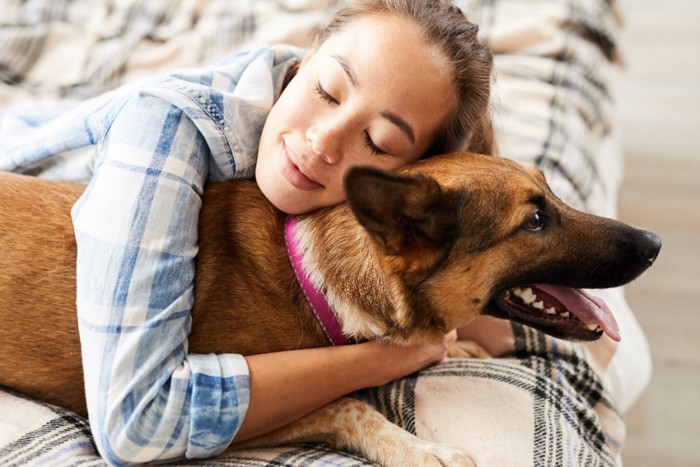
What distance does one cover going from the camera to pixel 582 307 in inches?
59.8

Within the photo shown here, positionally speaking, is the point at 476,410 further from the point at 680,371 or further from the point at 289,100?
the point at 680,371

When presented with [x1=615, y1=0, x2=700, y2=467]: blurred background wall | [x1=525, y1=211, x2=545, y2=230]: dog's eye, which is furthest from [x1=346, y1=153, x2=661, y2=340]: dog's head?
[x1=615, y1=0, x2=700, y2=467]: blurred background wall

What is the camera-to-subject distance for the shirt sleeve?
1283 mm

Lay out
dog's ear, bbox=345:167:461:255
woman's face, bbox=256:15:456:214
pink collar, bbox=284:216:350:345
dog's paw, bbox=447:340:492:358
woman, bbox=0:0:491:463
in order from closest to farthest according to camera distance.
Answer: dog's ear, bbox=345:167:461:255
woman, bbox=0:0:491:463
woman's face, bbox=256:15:456:214
pink collar, bbox=284:216:350:345
dog's paw, bbox=447:340:492:358

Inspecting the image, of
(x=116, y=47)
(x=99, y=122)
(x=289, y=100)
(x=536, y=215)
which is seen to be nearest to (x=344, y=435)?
(x=536, y=215)

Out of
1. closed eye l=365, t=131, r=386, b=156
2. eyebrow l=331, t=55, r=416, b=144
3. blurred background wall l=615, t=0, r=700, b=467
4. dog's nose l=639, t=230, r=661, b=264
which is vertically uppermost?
eyebrow l=331, t=55, r=416, b=144

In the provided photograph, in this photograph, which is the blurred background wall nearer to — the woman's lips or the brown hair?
the brown hair

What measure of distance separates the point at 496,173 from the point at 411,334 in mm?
405

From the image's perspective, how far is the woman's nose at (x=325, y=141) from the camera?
1.40 meters

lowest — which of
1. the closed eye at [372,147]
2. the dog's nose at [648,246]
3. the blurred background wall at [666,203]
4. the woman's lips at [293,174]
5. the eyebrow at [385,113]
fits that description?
the blurred background wall at [666,203]

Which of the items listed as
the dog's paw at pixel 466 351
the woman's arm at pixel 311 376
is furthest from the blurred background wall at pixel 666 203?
the woman's arm at pixel 311 376

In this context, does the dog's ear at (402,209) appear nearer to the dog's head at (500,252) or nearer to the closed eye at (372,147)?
the dog's head at (500,252)

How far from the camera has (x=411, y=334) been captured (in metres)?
1.52

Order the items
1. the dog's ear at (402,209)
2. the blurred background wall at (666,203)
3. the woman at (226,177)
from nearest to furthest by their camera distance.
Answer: the dog's ear at (402,209) → the woman at (226,177) → the blurred background wall at (666,203)
